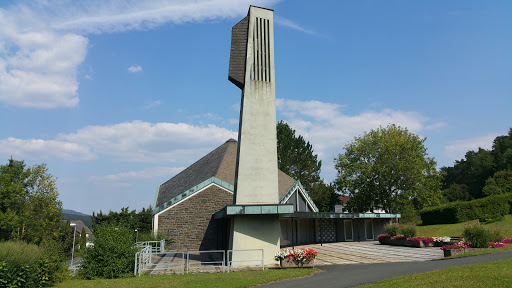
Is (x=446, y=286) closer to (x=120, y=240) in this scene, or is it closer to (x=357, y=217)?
(x=120, y=240)

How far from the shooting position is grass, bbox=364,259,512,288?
29.0ft

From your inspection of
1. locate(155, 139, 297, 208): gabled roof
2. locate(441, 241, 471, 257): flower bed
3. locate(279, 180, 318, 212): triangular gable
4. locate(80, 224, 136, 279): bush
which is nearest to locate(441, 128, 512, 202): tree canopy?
locate(279, 180, 318, 212): triangular gable

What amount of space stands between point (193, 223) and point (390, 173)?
29.4m

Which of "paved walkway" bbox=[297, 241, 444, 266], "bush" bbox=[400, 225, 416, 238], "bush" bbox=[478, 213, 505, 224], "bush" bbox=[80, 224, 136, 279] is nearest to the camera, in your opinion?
"bush" bbox=[80, 224, 136, 279]

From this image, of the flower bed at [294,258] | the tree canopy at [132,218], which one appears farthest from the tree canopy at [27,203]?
the flower bed at [294,258]

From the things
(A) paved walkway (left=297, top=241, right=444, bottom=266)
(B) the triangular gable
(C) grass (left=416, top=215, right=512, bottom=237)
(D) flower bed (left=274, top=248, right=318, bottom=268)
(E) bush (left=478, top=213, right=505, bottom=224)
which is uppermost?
(B) the triangular gable

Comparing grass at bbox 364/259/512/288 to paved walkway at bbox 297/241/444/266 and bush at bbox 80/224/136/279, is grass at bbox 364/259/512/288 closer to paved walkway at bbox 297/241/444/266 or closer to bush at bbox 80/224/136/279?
paved walkway at bbox 297/241/444/266

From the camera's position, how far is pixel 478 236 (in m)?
18.1

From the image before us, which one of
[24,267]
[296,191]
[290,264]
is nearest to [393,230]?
[296,191]

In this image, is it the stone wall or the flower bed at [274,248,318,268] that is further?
the stone wall

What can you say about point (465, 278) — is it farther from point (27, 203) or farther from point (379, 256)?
point (27, 203)

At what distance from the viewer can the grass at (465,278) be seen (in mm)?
8836

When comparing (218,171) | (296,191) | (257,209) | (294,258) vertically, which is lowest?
(294,258)

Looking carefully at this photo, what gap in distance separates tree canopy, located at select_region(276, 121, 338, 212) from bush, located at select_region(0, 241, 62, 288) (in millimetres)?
42388
